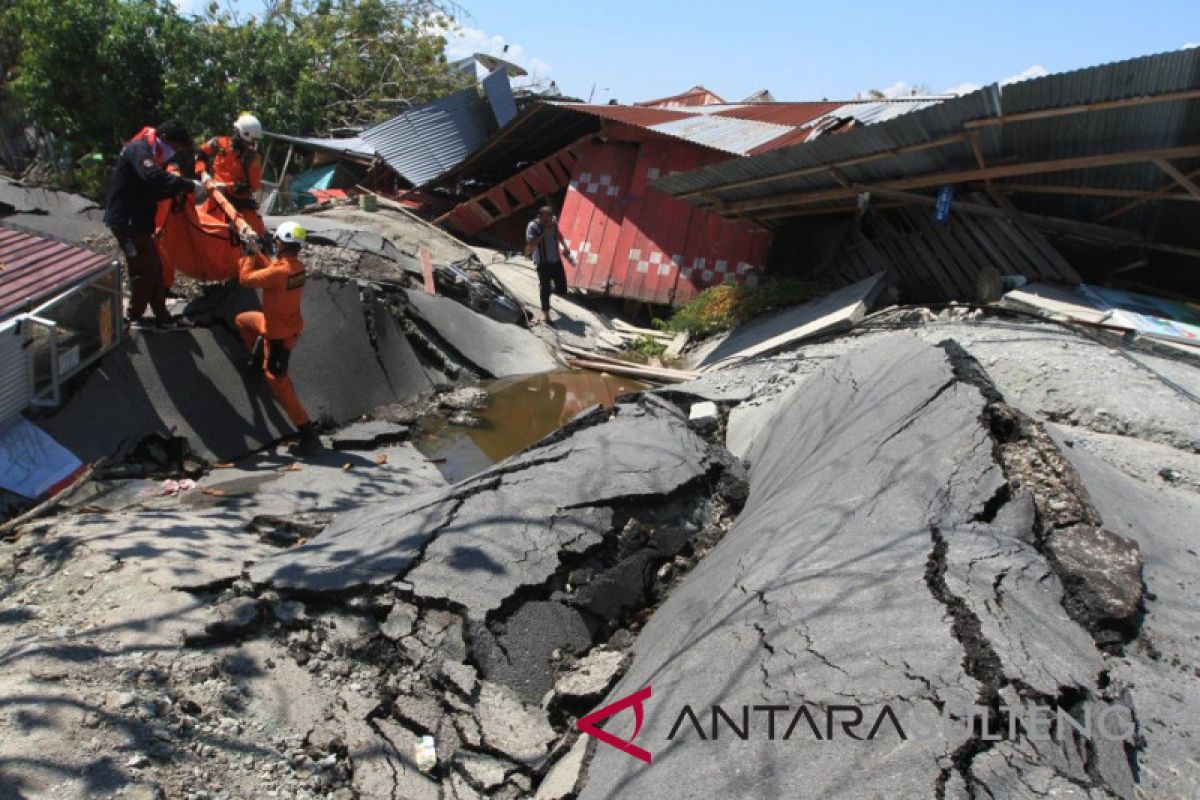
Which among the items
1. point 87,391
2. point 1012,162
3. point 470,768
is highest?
point 1012,162

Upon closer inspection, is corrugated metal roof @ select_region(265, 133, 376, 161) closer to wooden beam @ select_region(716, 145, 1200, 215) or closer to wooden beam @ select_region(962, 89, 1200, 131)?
wooden beam @ select_region(716, 145, 1200, 215)

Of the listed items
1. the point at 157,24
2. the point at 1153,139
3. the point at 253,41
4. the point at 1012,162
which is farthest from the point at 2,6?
the point at 1153,139

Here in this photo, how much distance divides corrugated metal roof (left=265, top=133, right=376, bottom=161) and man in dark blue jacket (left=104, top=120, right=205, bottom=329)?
8.01 metres

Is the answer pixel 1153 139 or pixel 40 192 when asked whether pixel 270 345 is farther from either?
pixel 1153 139

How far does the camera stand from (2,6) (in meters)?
14.9

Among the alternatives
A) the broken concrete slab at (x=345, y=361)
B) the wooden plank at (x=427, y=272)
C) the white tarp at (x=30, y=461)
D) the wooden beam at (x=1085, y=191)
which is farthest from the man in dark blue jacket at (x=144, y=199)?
the wooden beam at (x=1085, y=191)

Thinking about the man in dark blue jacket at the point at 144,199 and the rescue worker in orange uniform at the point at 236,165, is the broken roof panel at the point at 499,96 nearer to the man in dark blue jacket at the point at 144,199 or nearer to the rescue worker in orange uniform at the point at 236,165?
the rescue worker in orange uniform at the point at 236,165

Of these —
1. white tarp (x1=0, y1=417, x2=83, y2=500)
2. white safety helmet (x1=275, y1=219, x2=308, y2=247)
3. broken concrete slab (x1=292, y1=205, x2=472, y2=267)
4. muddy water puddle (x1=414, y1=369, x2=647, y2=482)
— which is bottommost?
muddy water puddle (x1=414, y1=369, x2=647, y2=482)

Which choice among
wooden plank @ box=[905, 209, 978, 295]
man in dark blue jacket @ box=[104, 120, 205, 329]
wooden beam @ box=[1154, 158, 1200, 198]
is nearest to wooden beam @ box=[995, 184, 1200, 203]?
wooden beam @ box=[1154, 158, 1200, 198]

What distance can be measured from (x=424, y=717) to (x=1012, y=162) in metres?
6.57

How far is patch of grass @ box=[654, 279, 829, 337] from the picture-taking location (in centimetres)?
913

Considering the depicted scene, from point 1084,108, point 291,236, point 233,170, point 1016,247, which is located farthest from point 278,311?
point 1016,247

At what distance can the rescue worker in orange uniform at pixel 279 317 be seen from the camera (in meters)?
5.30

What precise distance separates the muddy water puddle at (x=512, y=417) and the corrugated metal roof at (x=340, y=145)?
282 inches
